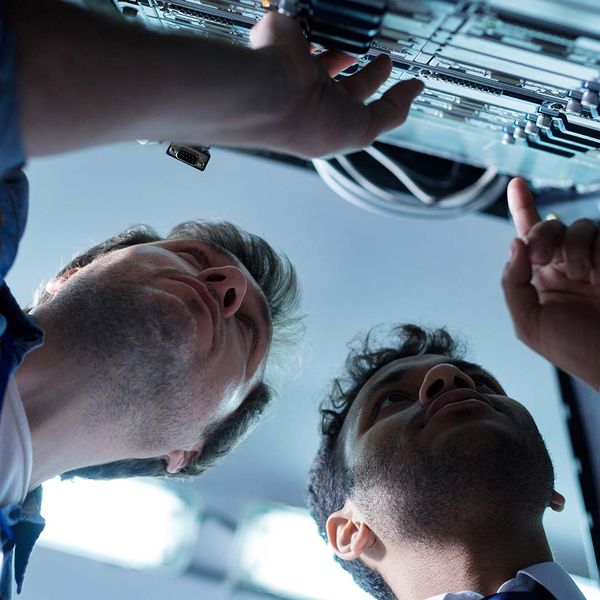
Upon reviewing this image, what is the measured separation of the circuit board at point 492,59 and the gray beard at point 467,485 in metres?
0.45

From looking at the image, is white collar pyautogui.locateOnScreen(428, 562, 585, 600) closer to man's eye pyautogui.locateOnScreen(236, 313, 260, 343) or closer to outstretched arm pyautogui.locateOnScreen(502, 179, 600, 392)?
outstretched arm pyautogui.locateOnScreen(502, 179, 600, 392)

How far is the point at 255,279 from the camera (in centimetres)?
154

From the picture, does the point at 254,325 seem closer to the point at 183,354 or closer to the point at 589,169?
the point at 183,354

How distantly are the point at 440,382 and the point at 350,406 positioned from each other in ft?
0.93

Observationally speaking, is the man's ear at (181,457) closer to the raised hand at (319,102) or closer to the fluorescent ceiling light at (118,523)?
the fluorescent ceiling light at (118,523)

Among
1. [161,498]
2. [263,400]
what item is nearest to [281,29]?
[263,400]

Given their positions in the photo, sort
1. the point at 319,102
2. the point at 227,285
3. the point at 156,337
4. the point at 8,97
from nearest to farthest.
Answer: the point at 8,97 < the point at 319,102 < the point at 156,337 < the point at 227,285

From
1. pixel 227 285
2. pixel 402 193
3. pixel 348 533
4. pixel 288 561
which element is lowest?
pixel 288 561

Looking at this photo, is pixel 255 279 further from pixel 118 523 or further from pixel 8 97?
pixel 8 97

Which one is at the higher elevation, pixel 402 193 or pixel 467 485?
pixel 402 193

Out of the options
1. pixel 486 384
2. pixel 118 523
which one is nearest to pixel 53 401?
pixel 486 384

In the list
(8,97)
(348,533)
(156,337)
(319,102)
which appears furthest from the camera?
(348,533)

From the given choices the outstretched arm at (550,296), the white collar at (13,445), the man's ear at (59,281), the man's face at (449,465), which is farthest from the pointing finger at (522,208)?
the man's ear at (59,281)

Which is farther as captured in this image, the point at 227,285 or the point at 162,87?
the point at 227,285
